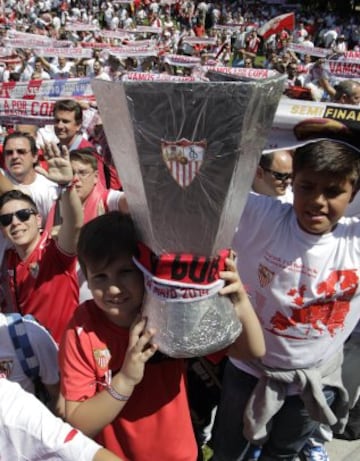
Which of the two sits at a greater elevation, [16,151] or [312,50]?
[16,151]

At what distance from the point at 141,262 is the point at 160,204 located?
22 centimetres

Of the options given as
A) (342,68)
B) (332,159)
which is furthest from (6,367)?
(342,68)

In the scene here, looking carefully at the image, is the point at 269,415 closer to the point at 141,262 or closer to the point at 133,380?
the point at 133,380

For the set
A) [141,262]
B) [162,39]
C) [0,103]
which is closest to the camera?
[141,262]

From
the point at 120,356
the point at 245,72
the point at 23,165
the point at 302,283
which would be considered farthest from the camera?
the point at 245,72

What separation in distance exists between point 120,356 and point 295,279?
664 millimetres

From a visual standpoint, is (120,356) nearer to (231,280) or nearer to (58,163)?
(231,280)

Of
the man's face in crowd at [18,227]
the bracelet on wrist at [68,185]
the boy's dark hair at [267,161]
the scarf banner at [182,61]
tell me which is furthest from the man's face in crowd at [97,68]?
the bracelet on wrist at [68,185]

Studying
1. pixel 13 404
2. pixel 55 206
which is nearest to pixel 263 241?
pixel 13 404

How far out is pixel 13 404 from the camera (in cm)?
139

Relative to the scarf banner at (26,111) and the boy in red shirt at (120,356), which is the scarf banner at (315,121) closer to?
the boy in red shirt at (120,356)

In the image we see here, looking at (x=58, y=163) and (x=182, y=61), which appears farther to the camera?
(x=182, y=61)

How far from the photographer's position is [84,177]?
9.43ft

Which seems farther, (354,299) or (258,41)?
(258,41)
